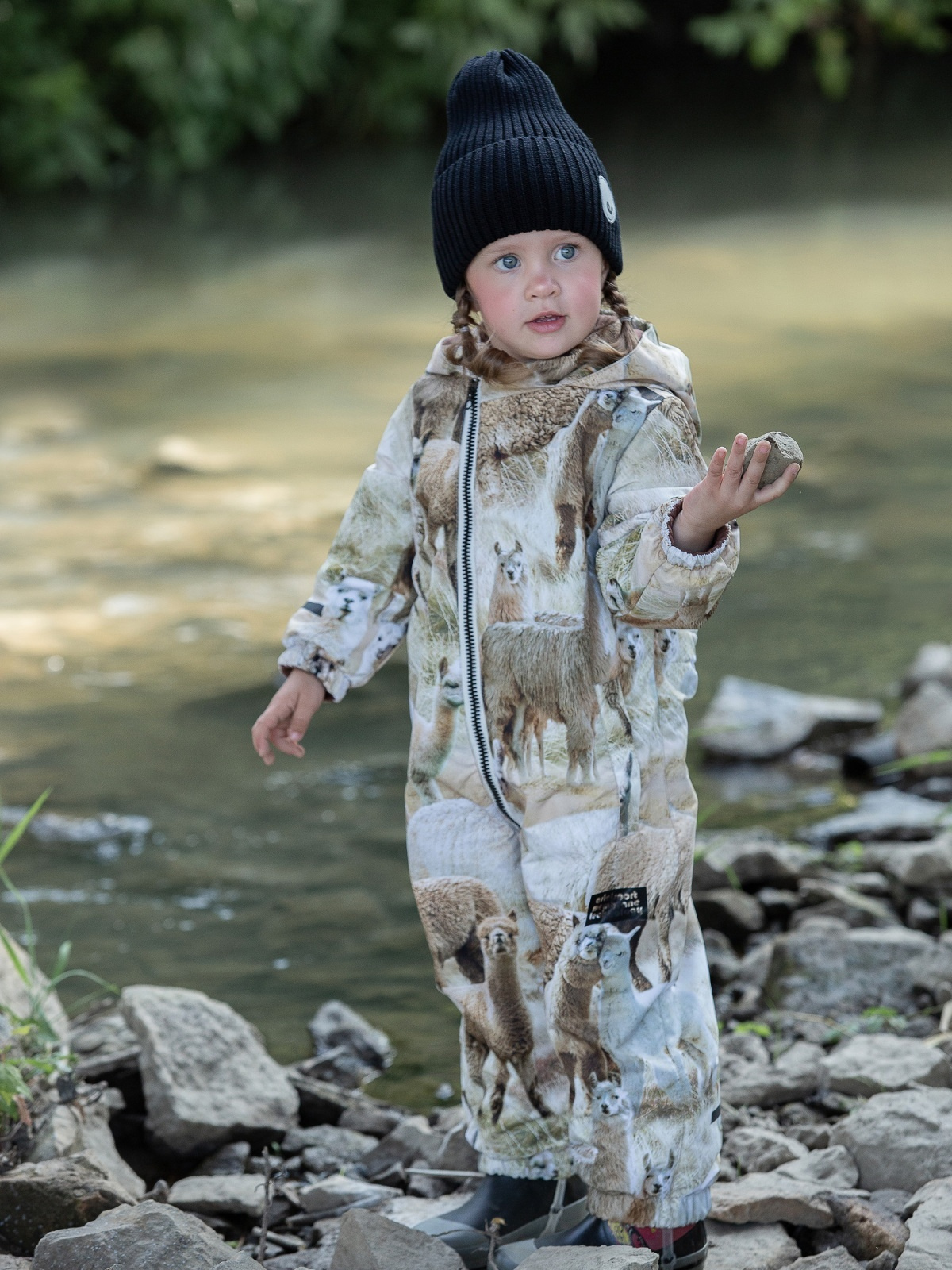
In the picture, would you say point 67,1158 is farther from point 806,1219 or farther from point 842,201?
point 842,201

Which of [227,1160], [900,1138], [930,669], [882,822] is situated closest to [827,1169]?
[900,1138]

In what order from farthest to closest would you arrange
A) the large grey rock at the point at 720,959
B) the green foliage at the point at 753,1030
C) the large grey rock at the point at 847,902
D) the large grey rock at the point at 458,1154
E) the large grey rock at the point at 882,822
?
the large grey rock at the point at 882,822 < the large grey rock at the point at 847,902 < the large grey rock at the point at 720,959 < the green foliage at the point at 753,1030 < the large grey rock at the point at 458,1154

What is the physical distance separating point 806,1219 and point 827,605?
2.67m

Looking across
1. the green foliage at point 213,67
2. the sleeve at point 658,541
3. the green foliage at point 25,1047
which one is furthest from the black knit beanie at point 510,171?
the green foliage at point 213,67

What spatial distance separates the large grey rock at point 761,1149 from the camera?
201cm

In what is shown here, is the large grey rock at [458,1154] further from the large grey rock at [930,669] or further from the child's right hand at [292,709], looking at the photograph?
the large grey rock at [930,669]

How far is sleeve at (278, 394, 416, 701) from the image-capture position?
1.88 metres

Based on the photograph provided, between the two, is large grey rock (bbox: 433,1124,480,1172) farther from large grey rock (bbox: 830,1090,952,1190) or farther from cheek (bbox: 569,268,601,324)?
cheek (bbox: 569,268,601,324)

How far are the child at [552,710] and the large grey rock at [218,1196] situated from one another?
282 millimetres

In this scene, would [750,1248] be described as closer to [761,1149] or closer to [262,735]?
[761,1149]

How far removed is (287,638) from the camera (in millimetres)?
1894

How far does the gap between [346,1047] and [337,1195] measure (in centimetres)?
50

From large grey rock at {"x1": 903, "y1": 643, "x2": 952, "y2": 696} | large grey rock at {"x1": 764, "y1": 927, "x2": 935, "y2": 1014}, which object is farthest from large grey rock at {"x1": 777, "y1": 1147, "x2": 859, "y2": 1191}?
large grey rock at {"x1": 903, "y1": 643, "x2": 952, "y2": 696}

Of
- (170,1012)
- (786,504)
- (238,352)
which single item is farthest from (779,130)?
(170,1012)
